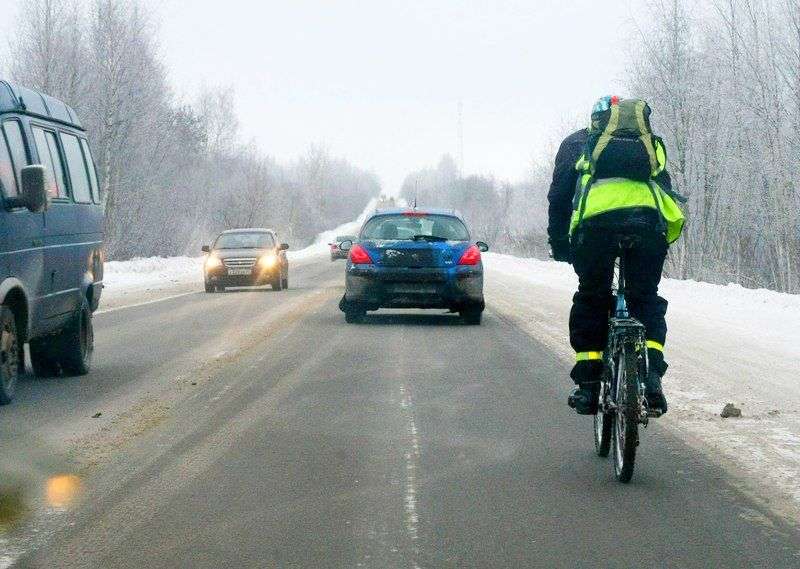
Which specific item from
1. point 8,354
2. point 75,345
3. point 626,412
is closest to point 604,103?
point 626,412

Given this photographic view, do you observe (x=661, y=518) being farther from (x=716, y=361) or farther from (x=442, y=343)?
(x=442, y=343)

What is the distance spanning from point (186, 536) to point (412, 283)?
11.4 meters

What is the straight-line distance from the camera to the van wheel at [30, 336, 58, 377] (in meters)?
10.8

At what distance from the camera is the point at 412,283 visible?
16.5 m

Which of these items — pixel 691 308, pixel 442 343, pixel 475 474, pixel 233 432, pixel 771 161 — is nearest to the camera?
pixel 475 474

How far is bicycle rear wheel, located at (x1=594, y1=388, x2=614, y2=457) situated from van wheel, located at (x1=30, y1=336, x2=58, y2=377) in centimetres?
566

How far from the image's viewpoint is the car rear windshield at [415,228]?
16797mm

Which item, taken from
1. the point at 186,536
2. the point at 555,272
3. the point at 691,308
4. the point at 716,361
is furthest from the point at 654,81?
the point at 186,536

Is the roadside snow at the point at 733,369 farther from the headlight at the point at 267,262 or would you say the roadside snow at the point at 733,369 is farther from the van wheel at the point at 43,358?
the headlight at the point at 267,262

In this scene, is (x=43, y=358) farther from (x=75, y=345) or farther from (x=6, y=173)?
(x=6, y=173)

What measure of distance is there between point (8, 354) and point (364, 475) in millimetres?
3705

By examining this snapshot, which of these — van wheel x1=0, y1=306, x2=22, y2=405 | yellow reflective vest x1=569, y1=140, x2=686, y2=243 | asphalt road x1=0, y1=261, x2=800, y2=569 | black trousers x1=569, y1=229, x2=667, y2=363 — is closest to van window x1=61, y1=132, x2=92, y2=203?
asphalt road x1=0, y1=261, x2=800, y2=569

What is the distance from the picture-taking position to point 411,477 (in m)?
6.44

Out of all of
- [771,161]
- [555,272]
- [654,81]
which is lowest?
[555,272]
